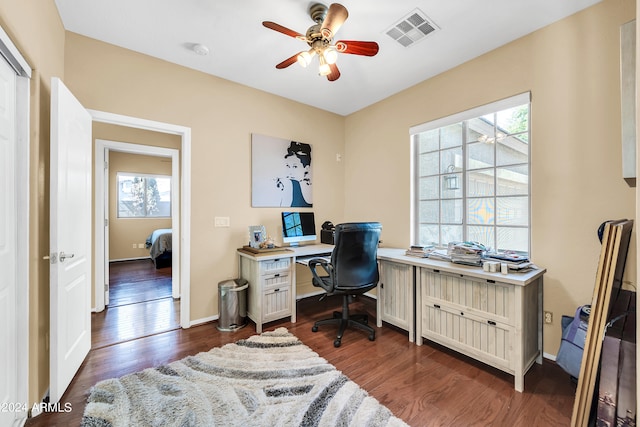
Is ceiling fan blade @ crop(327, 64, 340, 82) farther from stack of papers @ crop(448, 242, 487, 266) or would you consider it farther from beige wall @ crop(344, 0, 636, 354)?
stack of papers @ crop(448, 242, 487, 266)

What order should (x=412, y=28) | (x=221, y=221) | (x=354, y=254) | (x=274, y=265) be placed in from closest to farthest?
1. (x=412, y=28)
2. (x=354, y=254)
3. (x=274, y=265)
4. (x=221, y=221)

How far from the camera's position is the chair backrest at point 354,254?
2404 mm

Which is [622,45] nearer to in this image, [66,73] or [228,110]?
[228,110]

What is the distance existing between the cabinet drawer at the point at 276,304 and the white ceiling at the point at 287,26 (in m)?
2.43

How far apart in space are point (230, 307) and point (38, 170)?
188cm

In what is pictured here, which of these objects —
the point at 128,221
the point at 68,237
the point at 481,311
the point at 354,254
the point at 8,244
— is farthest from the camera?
the point at 128,221

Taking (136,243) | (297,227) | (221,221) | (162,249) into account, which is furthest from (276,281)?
(136,243)

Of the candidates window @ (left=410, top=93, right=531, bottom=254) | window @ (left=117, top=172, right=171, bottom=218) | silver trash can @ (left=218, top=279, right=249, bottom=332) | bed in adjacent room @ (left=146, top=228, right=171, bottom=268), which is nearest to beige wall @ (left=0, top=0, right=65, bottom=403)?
silver trash can @ (left=218, top=279, right=249, bottom=332)

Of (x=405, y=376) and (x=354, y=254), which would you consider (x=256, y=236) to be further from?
(x=405, y=376)

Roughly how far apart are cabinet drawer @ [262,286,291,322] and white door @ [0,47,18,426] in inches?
67.0

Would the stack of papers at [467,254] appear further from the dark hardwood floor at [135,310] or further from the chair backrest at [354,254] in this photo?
the dark hardwood floor at [135,310]

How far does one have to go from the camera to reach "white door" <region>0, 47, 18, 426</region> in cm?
136

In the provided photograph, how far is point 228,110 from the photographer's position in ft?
10.2

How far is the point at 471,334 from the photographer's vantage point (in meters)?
2.13
